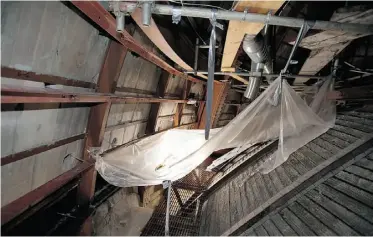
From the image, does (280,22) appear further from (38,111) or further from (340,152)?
(38,111)

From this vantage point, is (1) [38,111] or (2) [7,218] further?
(1) [38,111]

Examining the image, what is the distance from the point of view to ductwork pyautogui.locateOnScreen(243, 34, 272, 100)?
317cm

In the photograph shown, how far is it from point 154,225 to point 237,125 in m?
2.91

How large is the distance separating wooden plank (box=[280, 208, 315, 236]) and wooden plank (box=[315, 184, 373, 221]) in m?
0.54

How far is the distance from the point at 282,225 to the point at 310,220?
1.36 feet

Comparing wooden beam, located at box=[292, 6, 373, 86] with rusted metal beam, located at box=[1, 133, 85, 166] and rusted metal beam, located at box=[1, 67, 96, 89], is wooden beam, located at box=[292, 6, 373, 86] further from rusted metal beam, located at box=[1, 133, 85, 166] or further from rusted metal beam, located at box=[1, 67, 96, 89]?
rusted metal beam, located at box=[1, 133, 85, 166]

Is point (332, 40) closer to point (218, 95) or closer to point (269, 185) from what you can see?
point (269, 185)

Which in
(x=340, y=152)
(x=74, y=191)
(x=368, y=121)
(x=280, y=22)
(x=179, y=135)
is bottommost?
(x=74, y=191)

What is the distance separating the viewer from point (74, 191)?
13.2 feet

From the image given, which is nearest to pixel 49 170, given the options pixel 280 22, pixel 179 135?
pixel 179 135

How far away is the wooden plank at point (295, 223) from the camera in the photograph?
2.87 metres

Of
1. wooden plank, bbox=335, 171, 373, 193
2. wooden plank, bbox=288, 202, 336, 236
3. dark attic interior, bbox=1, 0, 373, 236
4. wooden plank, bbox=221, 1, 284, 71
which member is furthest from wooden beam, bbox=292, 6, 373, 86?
wooden plank, bbox=288, 202, 336, 236

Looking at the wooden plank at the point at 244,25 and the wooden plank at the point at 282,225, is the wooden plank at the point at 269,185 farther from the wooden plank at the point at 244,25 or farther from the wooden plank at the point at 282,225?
the wooden plank at the point at 244,25

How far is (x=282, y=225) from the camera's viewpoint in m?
3.22
